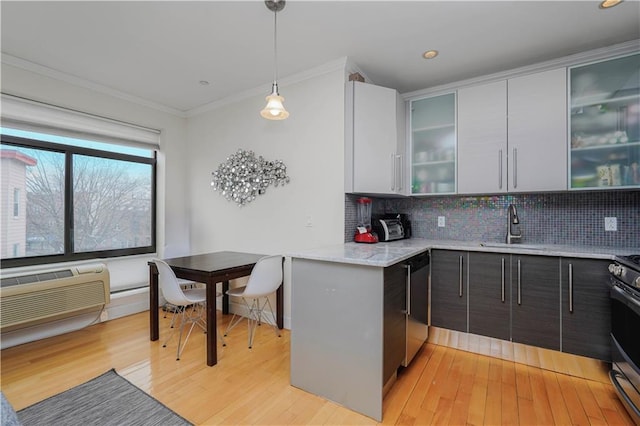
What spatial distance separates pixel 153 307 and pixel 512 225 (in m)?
3.48

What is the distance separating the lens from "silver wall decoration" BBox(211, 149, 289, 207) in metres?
3.14

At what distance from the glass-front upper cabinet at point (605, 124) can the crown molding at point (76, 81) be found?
433 centimetres

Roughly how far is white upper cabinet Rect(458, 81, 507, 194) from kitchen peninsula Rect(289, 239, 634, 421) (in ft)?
3.03

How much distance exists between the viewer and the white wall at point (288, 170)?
2.74 meters

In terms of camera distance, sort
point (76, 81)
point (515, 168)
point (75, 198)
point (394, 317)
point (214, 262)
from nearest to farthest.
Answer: point (394, 317)
point (515, 168)
point (214, 262)
point (76, 81)
point (75, 198)

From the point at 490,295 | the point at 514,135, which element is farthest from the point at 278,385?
the point at 514,135

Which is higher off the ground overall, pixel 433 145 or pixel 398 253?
pixel 433 145

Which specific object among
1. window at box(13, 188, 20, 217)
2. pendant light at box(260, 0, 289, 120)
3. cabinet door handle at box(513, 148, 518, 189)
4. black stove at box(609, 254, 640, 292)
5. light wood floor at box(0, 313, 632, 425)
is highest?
pendant light at box(260, 0, 289, 120)

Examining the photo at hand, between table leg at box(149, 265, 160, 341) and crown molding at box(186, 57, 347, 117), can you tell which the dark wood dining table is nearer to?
table leg at box(149, 265, 160, 341)

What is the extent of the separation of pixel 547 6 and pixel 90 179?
4370mm

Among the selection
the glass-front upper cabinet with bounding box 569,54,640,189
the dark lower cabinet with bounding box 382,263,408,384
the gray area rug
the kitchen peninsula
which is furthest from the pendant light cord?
the glass-front upper cabinet with bounding box 569,54,640,189

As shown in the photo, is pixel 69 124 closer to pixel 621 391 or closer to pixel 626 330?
pixel 626 330

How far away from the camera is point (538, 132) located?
8.28 ft

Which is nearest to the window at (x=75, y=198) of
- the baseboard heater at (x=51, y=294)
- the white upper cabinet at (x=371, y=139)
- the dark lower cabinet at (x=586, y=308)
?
the baseboard heater at (x=51, y=294)
